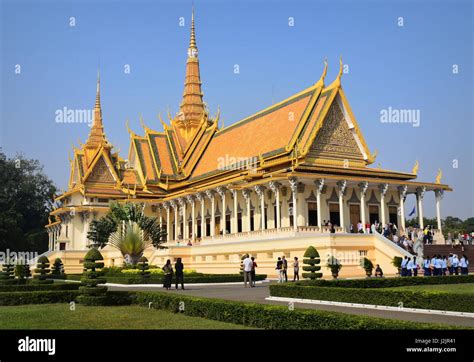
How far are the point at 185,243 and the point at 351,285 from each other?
24.9m

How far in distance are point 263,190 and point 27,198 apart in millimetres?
51378

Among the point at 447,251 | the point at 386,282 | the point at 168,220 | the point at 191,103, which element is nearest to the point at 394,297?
the point at 386,282

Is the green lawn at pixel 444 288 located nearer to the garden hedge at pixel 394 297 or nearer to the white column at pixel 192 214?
the garden hedge at pixel 394 297

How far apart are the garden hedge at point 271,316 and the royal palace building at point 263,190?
1583cm

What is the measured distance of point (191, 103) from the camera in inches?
2235

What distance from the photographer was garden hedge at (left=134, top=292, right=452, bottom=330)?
8648 millimetres

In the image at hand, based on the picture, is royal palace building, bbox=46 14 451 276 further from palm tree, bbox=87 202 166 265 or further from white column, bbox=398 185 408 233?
palm tree, bbox=87 202 166 265

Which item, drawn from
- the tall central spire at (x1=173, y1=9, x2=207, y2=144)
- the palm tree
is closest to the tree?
the tall central spire at (x1=173, y1=9, x2=207, y2=144)

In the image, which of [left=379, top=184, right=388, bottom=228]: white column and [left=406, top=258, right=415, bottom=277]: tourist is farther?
[left=379, top=184, right=388, bottom=228]: white column

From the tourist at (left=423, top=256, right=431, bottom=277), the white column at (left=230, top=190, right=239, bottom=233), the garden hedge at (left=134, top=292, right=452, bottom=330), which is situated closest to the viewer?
the garden hedge at (left=134, top=292, right=452, bottom=330)

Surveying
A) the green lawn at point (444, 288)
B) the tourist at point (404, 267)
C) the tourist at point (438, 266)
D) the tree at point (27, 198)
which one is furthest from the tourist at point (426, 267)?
the tree at point (27, 198)

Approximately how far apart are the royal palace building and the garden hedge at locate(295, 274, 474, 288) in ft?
19.1
